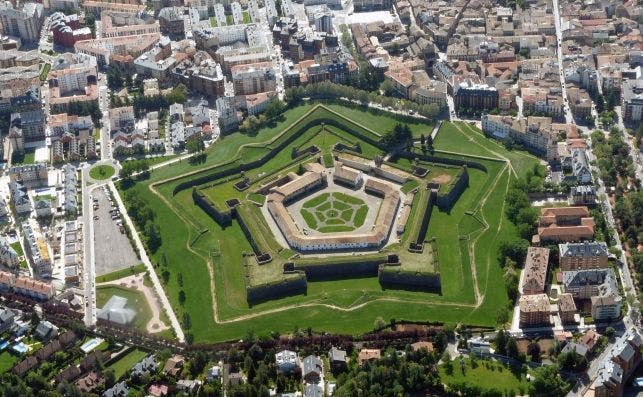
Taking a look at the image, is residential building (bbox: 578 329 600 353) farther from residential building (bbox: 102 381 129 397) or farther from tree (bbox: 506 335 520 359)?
residential building (bbox: 102 381 129 397)

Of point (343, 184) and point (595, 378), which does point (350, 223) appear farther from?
point (595, 378)

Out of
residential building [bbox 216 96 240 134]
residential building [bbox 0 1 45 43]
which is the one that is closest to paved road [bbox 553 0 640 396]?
residential building [bbox 216 96 240 134]

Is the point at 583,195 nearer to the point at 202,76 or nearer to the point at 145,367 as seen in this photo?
the point at 145,367

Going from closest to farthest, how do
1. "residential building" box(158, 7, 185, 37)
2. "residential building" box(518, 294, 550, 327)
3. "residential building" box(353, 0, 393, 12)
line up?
"residential building" box(518, 294, 550, 327), "residential building" box(158, 7, 185, 37), "residential building" box(353, 0, 393, 12)

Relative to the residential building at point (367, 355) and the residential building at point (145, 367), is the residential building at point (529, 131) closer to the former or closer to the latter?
the residential building at point (367, 355)

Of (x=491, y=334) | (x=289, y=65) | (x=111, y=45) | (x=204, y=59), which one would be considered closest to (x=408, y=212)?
(x=491, y=334)

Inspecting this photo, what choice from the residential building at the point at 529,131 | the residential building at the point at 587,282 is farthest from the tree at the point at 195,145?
the residential building at the point at 587,282
